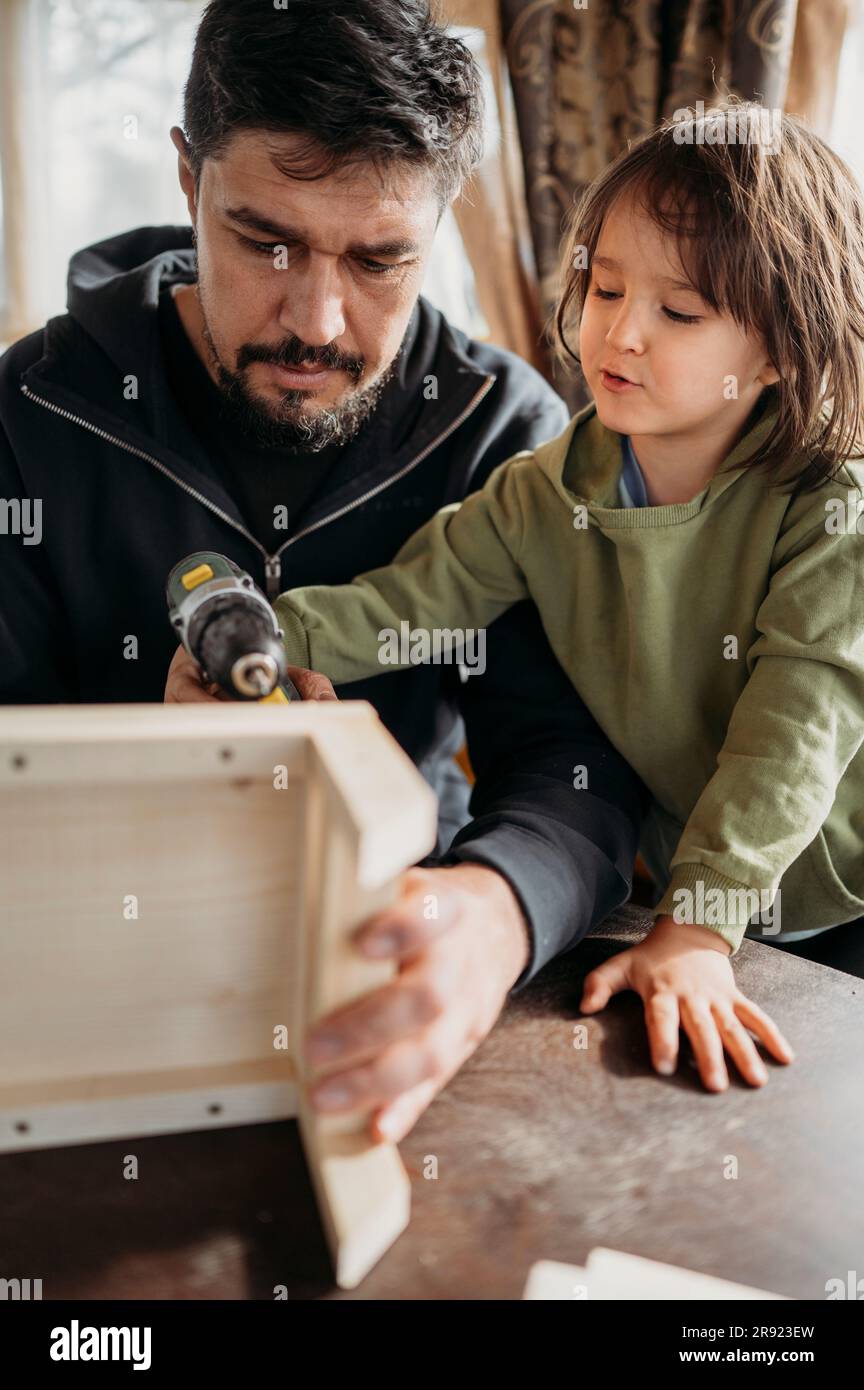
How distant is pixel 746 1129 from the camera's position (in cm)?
77

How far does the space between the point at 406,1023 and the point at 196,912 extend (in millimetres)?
152

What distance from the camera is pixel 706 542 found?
1.20 m

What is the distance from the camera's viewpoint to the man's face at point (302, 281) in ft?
3.76

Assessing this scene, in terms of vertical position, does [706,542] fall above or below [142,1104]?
above

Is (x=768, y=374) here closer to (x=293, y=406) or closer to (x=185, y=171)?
(x=293, y=406)

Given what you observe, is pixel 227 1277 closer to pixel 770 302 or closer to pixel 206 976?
pixel 206 976

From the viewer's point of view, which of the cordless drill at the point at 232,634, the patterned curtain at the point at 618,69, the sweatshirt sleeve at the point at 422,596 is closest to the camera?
the cordless drill at the point at 232,634

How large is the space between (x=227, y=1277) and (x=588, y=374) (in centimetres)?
91

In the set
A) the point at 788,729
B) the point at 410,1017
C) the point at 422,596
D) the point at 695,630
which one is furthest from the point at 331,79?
the point at 410,1017

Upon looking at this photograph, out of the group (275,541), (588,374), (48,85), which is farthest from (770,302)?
(48,85)

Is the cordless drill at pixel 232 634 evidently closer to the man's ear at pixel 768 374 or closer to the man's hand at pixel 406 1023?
the man's hand at pixel 406 1023

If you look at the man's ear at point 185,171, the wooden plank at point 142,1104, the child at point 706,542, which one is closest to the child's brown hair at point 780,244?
the child at point 706,542

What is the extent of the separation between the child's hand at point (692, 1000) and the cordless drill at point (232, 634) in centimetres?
35

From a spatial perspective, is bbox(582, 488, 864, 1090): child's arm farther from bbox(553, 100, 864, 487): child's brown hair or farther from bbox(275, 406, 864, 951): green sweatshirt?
bbox(553, 100, 864, 487): child's brown hair
